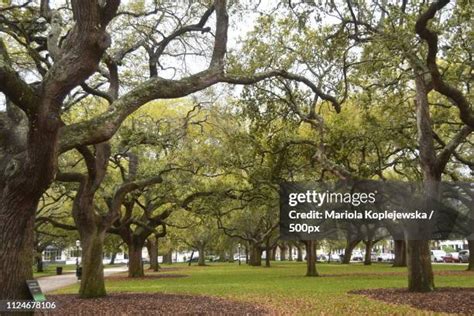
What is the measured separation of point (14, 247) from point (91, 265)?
9.05m

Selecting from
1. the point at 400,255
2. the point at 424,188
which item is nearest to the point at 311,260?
the point at 424,188

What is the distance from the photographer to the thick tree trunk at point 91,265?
56.0ft

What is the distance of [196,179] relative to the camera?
2275 cm

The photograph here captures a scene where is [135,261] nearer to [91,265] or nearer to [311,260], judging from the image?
[311,260]

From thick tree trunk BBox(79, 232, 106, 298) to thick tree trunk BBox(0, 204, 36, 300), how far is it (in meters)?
8.66

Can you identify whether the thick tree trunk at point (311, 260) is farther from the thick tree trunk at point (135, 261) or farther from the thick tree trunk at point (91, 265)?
the thick tree trunk at point (91, 265)

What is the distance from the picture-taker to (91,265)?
56.1 feet

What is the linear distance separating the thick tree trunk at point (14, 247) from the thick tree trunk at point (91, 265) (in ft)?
28.4

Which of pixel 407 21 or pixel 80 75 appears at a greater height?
pixel 407 21

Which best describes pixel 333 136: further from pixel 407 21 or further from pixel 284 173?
pixel 407 21

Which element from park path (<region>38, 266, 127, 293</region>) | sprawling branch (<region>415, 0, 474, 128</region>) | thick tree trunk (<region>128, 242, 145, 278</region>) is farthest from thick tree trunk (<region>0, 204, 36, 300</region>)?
thick tree trunk (<region>128, 242, 145, 278</region>)

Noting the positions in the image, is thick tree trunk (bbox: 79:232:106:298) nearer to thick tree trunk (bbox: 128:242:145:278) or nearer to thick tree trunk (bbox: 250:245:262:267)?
thick tree trunk (bbox: 128:242:145:278)

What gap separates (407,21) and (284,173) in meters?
12.4

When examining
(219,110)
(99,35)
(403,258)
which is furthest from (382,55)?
(403,258)
